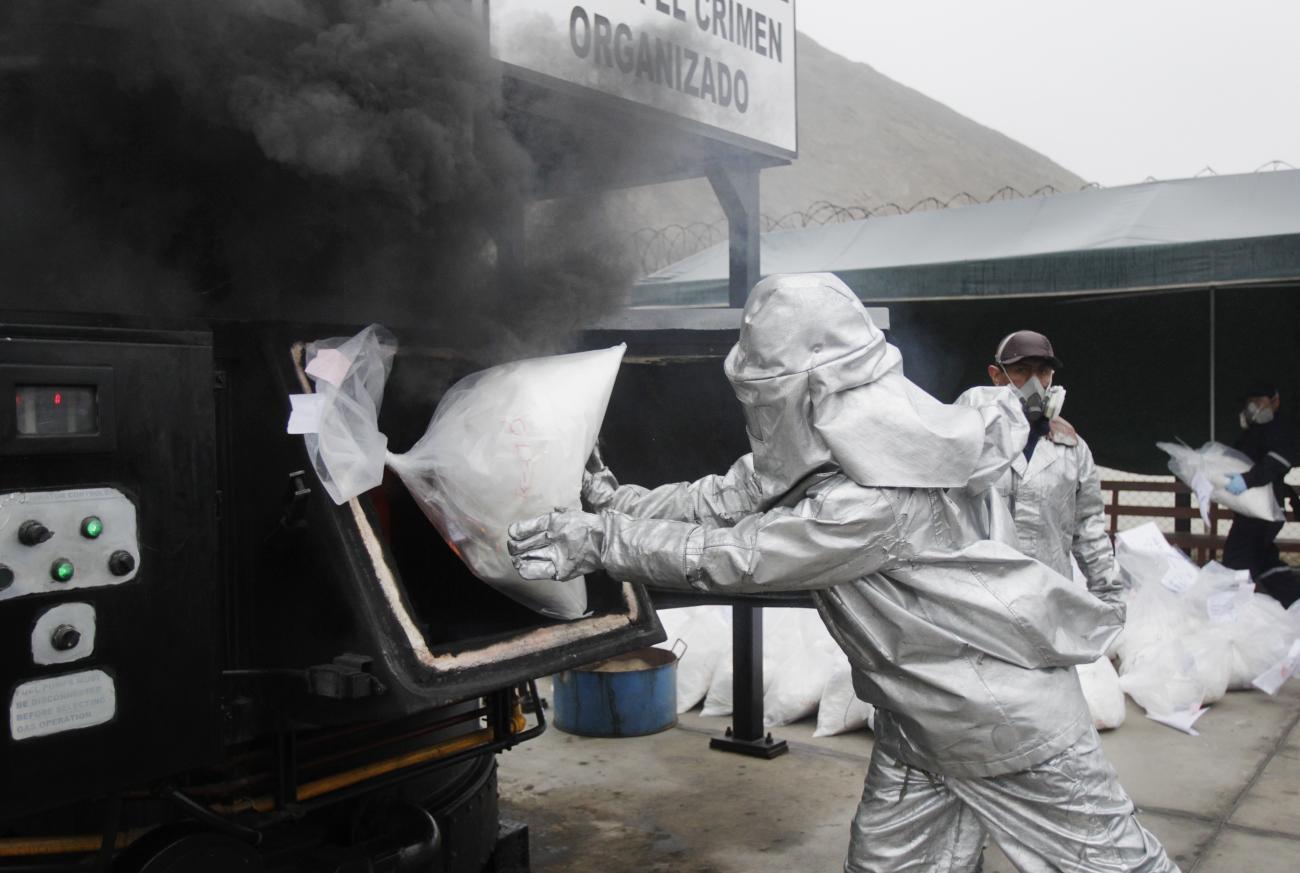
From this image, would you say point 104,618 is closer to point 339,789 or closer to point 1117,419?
point 339,789

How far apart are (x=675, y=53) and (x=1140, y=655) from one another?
3.91 m

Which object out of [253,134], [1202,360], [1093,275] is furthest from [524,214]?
[1202,360]

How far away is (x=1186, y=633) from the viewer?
221 inches

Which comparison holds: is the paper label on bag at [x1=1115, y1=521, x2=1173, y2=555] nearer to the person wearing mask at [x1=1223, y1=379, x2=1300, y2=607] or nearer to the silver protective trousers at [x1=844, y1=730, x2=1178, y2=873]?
the person wearing mask at [x1=1223, y1=379, x2=1300, y2=607]

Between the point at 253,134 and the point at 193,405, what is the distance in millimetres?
880

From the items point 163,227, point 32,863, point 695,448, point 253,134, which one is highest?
point 253,134

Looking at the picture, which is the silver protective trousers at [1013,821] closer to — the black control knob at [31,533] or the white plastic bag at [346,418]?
the white plastic bag at [346,418]

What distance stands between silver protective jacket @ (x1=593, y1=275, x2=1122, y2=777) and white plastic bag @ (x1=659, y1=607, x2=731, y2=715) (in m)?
3.00

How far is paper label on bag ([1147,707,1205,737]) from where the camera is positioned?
4.96 meters

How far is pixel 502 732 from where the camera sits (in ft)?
8.95

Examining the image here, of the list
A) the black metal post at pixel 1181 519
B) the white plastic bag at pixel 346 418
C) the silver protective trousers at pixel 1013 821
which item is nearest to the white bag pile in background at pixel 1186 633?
the black metal post at pixel 1181 519

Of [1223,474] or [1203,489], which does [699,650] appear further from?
[1223,474]

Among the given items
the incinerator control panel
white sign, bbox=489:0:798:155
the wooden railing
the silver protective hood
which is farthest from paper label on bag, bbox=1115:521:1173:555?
the incinerator control panel

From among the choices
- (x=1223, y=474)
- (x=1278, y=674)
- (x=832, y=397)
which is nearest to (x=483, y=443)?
(x=832, y=397)
